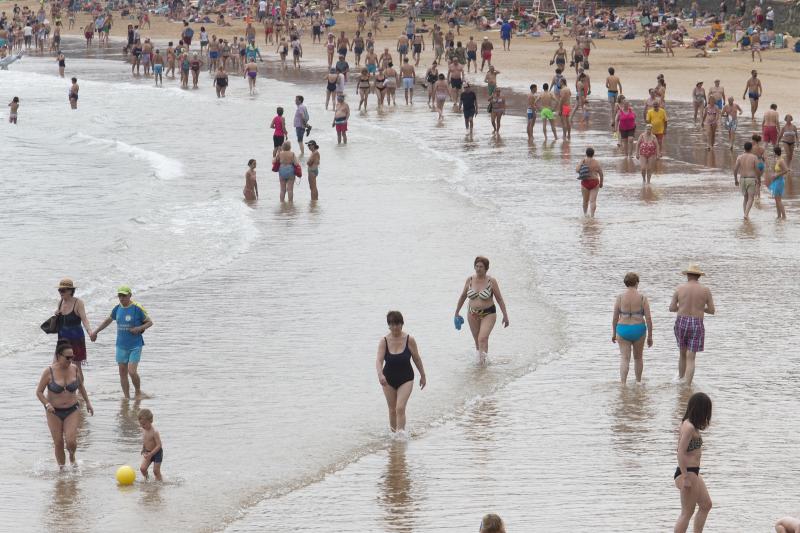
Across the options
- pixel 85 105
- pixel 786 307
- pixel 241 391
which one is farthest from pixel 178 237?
pixel 85 105

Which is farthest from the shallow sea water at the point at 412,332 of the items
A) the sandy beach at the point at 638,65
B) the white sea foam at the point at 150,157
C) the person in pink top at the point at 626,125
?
the sandy beach at the point at 638,65

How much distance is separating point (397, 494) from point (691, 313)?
14.6ft

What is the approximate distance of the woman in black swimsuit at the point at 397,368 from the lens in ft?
40.8

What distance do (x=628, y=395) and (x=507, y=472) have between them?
2633 millimetres

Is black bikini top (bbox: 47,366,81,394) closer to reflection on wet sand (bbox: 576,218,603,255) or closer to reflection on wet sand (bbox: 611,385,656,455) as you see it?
reflection on wet sand (bbox: 611,385,656,455)

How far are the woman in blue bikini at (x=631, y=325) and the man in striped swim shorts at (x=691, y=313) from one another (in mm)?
338

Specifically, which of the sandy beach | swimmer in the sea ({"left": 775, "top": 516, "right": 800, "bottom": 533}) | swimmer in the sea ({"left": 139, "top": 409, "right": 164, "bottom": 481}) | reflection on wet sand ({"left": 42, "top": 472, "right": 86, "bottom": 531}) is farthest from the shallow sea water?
the sandy beach

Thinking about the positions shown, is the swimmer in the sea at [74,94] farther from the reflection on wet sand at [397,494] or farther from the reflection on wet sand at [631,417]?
the reflection on wet sand at [397,494]

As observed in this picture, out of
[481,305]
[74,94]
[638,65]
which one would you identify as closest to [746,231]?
[481,305]

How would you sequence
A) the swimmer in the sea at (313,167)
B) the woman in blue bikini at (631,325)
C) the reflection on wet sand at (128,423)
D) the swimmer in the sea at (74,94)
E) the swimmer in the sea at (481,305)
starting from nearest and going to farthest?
the reflection on wet sand at (128,423) → the woman in blue bikini at (631,325) → the swimmer in the sea at (481,305) → the swimmer in the sea at (313,167) → the swimmer in the sea at (74,94)

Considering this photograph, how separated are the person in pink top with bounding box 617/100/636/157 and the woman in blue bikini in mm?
16415

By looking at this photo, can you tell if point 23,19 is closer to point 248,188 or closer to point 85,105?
point 85,105

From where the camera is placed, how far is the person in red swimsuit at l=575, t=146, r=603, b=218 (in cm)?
2312

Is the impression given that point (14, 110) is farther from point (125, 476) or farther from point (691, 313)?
point (125, 476)
